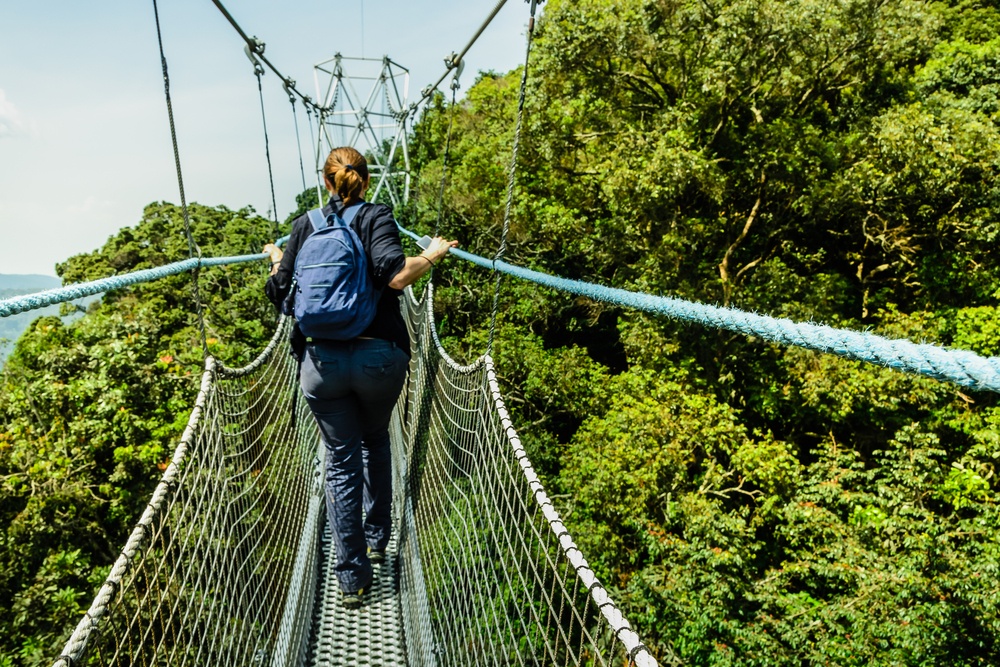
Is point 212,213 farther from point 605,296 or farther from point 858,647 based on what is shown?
point 605,296

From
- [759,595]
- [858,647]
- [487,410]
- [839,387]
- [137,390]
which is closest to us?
[487,410]

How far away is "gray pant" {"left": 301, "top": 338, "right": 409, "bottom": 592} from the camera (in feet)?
5.31

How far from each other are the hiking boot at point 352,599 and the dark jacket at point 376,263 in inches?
27.6

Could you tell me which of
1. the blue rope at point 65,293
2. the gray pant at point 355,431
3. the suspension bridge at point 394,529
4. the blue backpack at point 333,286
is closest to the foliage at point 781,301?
the suspension bridge at point 394,529

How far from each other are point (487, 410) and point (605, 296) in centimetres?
66

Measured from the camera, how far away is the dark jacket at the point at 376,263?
1.54m

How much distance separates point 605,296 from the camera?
1151 millimetres

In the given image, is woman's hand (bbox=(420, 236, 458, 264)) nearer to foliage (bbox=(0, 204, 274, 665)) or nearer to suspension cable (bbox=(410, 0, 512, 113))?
suspension cable (bbox=(410, 0, 512, 113))

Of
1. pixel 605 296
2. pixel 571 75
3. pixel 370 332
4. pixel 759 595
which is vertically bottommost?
pixel 759 595

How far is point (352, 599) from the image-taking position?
6.57 feet

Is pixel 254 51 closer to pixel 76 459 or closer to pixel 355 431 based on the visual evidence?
pixel 355 431

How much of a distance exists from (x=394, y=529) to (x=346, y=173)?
4.68ft

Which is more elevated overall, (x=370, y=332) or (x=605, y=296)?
(x=605, y=296)

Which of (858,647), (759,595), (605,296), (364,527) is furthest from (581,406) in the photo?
(605,296)
